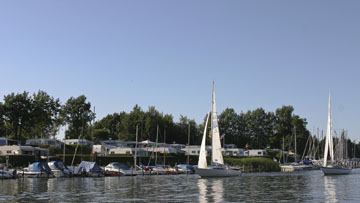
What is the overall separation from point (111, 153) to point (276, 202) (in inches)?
3086

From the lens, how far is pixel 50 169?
225ft

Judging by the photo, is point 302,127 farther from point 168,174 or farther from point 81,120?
point 168,174

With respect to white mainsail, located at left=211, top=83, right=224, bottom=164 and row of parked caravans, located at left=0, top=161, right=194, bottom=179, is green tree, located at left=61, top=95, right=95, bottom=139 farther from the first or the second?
white mainsail, located at left=211, top=83, right=224, bottom=164

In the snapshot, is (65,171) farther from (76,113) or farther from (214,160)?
(76,113)

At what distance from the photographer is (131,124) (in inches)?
6181

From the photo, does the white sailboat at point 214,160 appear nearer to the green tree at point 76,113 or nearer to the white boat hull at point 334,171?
the white boat hull at point 334,171

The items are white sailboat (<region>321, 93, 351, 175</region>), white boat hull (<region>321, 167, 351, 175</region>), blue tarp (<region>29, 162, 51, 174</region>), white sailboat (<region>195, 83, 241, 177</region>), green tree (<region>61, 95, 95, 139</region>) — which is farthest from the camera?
green tree (<region>61, 95, 95, 139</region>)

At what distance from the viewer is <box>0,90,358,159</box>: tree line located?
11014cm

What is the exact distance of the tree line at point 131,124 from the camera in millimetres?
110144

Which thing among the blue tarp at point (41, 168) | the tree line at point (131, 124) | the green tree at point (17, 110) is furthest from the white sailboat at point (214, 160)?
the green tree at point (17, 110)

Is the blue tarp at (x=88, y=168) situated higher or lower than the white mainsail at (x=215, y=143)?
lower

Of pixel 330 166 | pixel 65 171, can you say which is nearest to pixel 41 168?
pixel 65 171

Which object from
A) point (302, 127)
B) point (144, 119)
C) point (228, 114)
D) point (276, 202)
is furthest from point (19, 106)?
point (302, 127)

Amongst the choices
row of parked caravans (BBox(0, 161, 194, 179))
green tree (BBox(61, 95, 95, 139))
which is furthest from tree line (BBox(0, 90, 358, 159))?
row of parked caravans (BBox(0, 161, 194, 179))
